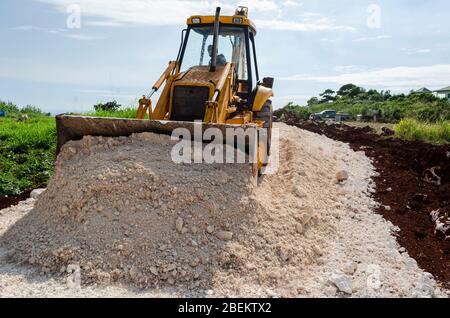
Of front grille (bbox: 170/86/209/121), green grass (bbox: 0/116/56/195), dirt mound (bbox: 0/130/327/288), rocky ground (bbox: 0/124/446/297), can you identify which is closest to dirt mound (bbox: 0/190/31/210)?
green grass (bbox: 0/116/56/195)

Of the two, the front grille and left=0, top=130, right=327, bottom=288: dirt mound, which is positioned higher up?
the front grille

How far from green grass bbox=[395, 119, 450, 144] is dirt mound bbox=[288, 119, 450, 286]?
43.4 inches

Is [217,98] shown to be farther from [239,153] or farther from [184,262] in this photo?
[184,262]

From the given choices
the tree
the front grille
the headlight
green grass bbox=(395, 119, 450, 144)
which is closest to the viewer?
the front grille

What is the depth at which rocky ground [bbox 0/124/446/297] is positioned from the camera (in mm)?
4719

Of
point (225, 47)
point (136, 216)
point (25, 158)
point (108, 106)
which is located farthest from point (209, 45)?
point (108, 106)

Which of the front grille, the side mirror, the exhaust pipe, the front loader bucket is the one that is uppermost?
the exhaust pipe

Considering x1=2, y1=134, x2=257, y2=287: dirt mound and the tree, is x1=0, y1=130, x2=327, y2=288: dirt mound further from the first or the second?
the tree

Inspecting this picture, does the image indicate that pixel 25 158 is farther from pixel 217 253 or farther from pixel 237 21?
pixel 217 253

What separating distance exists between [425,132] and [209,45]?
9130mm

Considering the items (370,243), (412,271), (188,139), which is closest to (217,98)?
(188,139)

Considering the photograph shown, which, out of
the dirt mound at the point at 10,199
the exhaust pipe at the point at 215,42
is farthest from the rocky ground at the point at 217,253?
the exhaust pipe at the point at 215,42

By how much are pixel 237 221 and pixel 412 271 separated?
6.59 feet

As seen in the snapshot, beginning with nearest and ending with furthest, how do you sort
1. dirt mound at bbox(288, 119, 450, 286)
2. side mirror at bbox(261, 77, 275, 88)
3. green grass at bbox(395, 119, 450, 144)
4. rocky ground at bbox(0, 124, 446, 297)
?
1. rocky ground at bbox(0, 124, 446, 297)
2. dirt mound at bbox(288, 119, 450, 286)
3. side mirror at bbox(261, 77, 275, 88)
4. green grass at bbox(395, 119, 450, 144)
